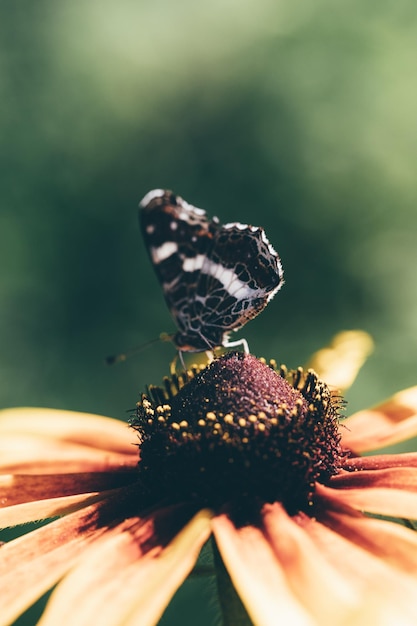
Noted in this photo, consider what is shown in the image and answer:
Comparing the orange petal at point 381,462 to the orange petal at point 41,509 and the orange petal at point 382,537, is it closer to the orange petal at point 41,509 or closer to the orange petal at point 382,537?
the orange petal at point 382,537

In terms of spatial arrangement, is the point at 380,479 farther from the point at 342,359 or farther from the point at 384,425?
the point at 342,359

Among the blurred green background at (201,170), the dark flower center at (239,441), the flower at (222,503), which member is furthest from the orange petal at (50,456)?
the blurred green background at (201,170)

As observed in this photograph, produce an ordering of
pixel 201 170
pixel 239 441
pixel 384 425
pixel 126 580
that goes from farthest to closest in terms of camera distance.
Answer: pixel 201 170, pixel 384 425, pixel 239 441, pixel 126 580

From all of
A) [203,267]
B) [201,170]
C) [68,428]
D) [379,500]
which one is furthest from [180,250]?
[201,170]

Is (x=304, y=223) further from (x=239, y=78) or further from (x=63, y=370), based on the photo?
(x=63, y=370)

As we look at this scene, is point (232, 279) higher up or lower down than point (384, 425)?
higher up

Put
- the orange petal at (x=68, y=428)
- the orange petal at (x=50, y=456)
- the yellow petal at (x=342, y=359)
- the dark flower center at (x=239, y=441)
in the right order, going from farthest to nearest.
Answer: the yellow petal at (x=342, y=359), the orange petal at (x=68, y=428), the orange petal at (x=50, y=456), the dark flower center at (x=239, y=441)

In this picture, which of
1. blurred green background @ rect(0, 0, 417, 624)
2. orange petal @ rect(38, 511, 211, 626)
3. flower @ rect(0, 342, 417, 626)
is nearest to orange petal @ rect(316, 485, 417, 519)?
flower @ rect(0, 342, 417, 626)
